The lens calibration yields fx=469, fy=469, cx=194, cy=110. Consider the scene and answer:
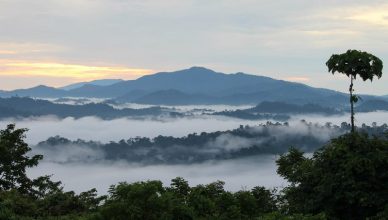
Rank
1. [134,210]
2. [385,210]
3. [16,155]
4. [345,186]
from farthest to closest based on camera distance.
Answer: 1. [16,155]
2. [345,186]
3. [385,210]
4. [134,210]

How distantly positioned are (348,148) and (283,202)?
314 inches

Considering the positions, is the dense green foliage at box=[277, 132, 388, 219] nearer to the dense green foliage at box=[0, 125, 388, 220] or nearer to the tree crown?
the dense green foliage at box=[0, 125, 388, 220]

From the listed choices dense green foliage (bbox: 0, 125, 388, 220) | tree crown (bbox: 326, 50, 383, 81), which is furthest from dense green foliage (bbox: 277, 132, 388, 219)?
tree crown (bbox: 326, 50, 383, 81)

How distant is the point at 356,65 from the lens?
2275cm

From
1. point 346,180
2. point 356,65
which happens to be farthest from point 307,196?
point 356,65

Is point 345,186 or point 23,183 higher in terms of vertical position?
point 345,186

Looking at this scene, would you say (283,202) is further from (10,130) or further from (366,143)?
(10,130)

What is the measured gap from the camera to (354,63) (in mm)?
22750

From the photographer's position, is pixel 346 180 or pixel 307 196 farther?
pixel 307 196

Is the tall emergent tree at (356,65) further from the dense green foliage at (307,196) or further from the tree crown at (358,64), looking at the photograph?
the dense green foliage at (307,196)

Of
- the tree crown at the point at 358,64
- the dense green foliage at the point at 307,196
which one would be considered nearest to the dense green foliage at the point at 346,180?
the dense green foliage at the point at 307,196

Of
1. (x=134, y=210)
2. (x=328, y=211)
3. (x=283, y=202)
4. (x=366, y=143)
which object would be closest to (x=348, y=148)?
(x=366, y=143)

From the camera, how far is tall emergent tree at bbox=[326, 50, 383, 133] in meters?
22.7

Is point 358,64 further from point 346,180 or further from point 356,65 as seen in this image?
point 346,180
